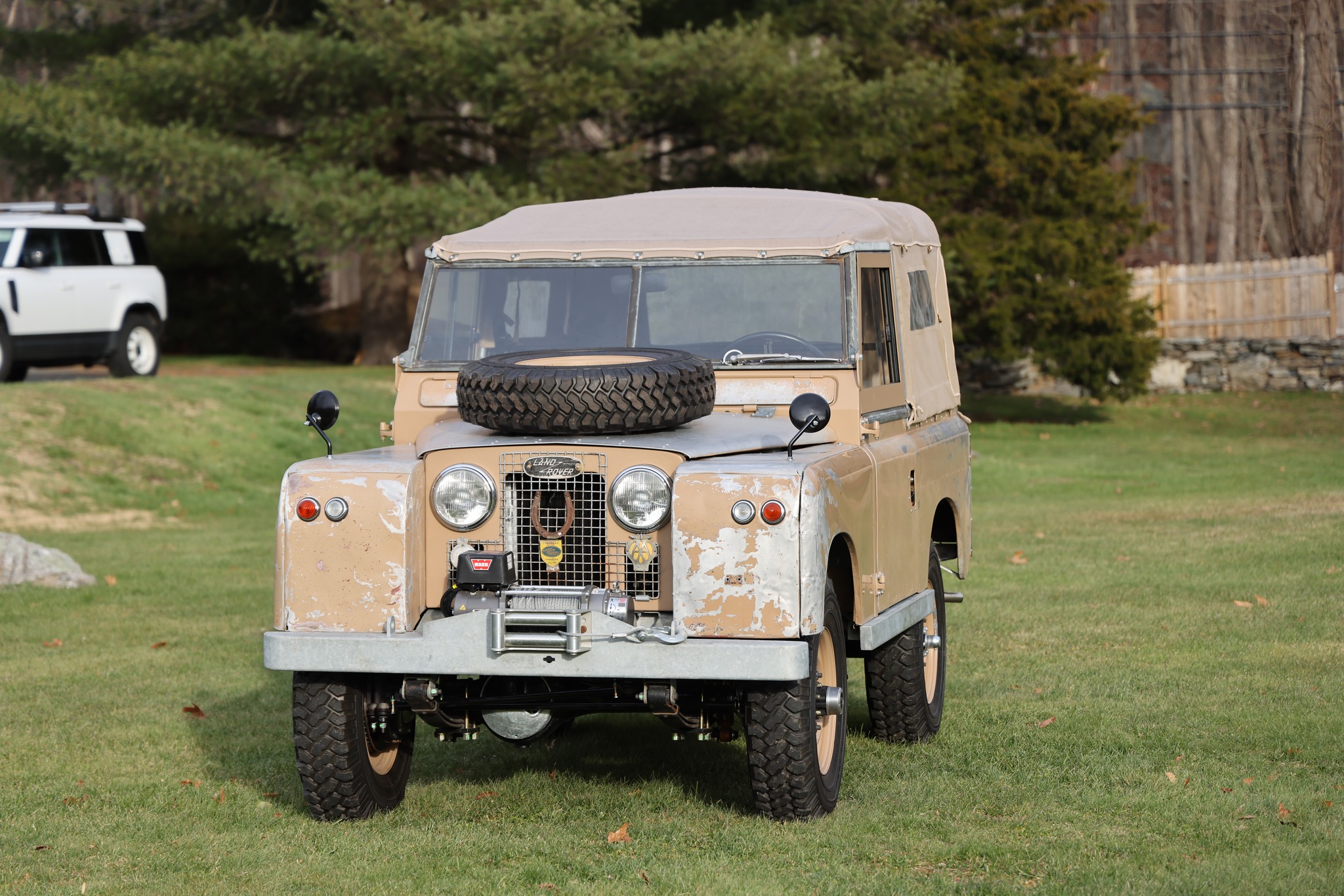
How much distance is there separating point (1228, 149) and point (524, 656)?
165ft

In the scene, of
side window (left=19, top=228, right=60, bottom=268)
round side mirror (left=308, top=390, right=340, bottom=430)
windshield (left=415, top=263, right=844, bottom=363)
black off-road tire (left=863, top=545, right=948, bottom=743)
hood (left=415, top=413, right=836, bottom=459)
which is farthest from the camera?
side window (left=19, top=228, right=60, bottom=268)

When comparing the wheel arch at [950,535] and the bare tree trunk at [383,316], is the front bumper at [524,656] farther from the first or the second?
the bare tree trunk at [383,316]

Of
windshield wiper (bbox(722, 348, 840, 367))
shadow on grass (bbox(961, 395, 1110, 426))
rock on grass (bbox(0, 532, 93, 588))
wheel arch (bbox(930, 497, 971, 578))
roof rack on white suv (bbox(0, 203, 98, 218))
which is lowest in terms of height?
shadow on grass (bbox(961, 395, 1110, 426))

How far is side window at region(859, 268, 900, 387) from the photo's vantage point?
7113 mm

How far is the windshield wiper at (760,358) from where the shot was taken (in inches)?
274

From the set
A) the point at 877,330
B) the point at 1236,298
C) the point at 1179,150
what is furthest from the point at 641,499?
the point at 1179,150

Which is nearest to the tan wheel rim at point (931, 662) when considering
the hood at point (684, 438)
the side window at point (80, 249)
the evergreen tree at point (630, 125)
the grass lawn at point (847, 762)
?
the grass lawn at point (847, 762)

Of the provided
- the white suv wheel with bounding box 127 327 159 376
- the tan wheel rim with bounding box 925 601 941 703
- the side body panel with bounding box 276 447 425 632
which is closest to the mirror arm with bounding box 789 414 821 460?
the side body panel with bounding box 276 447 425 632

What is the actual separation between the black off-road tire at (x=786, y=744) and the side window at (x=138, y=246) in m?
19.9

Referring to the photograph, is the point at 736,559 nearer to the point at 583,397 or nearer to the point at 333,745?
the point at 583,397

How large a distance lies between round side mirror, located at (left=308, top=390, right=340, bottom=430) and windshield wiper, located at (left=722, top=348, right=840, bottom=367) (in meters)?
1.63

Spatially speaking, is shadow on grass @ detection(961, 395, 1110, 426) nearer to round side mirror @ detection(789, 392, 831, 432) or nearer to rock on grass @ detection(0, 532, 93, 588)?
rock on grass @ detection(0, 532, 93, 588)

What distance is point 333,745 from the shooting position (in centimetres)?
617

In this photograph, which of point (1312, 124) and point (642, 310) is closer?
point (642, 310)
